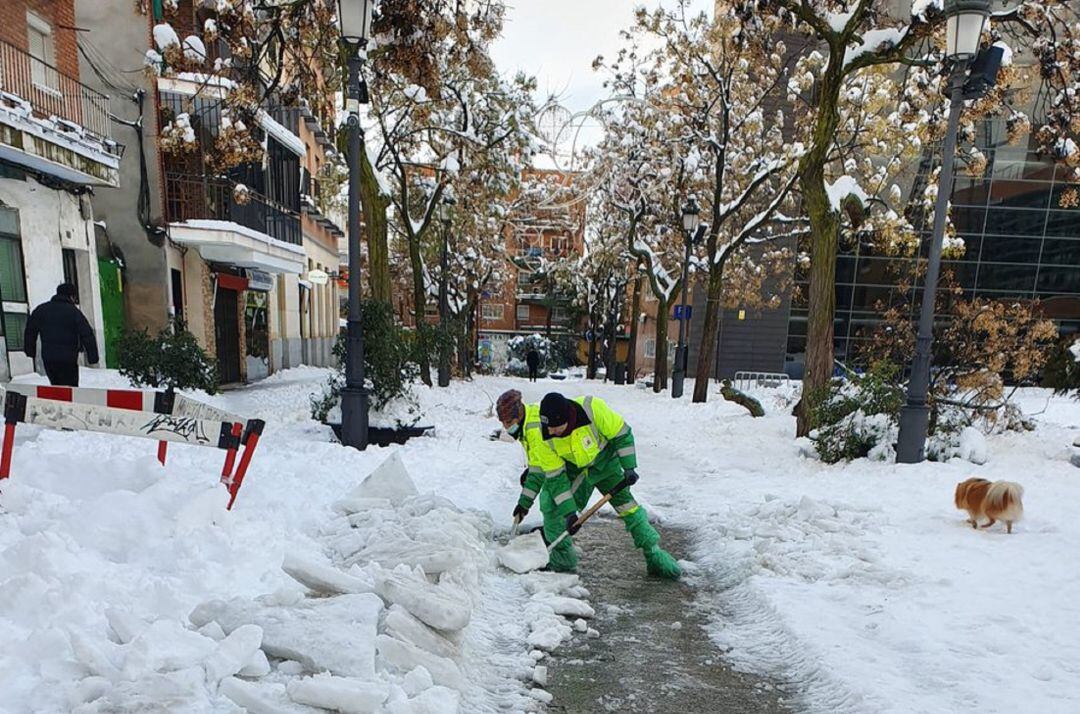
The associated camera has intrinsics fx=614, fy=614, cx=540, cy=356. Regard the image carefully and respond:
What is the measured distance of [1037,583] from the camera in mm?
4195

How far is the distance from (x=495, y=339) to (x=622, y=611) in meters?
48.9

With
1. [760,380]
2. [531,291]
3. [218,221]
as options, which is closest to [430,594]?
[218,221]

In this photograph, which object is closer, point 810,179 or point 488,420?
point 810,179

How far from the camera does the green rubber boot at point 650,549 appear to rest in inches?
189

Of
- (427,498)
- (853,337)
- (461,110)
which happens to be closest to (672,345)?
(853,337)

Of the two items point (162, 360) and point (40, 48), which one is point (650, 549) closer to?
point (162, 360)

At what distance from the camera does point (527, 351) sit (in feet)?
127

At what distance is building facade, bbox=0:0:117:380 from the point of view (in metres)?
10.2

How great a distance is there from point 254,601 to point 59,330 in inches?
261

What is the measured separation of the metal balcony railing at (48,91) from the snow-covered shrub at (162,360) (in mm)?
4341

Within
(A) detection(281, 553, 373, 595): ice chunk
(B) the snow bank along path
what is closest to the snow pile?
(B) the snow bank along path

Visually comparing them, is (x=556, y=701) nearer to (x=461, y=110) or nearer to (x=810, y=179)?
(x=810, y=179)

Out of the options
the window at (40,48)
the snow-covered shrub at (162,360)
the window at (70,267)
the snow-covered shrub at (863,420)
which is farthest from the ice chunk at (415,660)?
the window at (40,48)

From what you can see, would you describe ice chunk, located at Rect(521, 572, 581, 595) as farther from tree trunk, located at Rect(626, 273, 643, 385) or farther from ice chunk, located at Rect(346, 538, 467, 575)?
tree trunk, located at Rect(626, 273, 643, 385)
